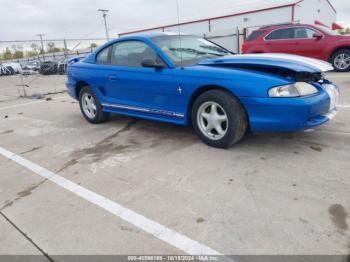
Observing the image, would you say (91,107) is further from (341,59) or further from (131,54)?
(341,59)

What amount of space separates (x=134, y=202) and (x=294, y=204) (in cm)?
134

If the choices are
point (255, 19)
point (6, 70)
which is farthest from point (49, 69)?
point (255, 19)

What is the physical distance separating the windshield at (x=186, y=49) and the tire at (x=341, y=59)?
6.24 meters

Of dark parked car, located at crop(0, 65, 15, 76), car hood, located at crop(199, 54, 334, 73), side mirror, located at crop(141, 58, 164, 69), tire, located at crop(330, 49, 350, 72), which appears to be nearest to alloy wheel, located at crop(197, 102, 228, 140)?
car hood, located at crop(199, 54, 334, 73)

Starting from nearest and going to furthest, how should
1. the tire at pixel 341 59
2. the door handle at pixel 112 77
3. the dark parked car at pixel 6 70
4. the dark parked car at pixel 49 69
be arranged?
the door handle at pixel 112 77 → the tire at pixel 341 59 → the dark parked car at pixel 49 69 → the dark parked car at pixel 6 70

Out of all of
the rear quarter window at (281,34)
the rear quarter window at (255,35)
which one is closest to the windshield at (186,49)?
the rear quarter window at (281,34)

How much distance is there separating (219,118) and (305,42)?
24.2 ft

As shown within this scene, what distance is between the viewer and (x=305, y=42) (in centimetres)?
932

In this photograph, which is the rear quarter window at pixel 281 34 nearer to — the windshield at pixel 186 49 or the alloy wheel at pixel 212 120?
the windshield at pixel 186 49

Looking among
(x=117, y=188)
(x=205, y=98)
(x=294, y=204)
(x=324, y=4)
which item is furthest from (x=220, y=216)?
(x=324, y=4)

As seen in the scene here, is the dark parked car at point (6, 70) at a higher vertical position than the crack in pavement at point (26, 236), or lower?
higher

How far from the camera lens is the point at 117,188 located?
9.42ft

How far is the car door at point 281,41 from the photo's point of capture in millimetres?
9586

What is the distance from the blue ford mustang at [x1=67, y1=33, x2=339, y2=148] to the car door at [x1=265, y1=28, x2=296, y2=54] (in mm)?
5951
